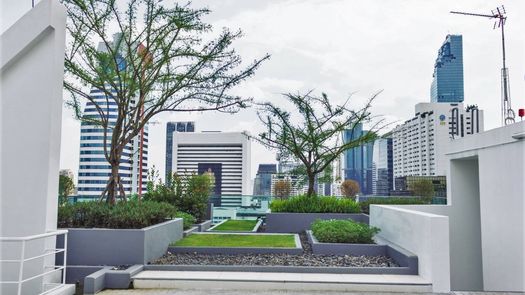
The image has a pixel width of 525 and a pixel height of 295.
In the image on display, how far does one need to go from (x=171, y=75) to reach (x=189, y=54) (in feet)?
2.32

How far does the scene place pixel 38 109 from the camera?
6148mm

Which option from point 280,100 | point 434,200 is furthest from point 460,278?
point 280,100

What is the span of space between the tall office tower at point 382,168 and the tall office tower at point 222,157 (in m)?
54.5

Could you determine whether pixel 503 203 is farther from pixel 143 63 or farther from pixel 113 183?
pixel 143 63

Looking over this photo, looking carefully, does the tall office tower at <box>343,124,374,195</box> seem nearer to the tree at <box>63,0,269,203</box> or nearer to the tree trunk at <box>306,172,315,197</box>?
the tree trunk at <box>306,172,315,197</box>

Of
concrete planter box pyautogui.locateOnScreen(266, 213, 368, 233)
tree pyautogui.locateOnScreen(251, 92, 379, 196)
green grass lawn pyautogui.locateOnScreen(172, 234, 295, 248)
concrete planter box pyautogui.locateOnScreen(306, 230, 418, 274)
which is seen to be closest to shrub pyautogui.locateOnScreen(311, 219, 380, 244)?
concrete planter box pyautogui.locateOnScreen(306, 230, 418, 274)

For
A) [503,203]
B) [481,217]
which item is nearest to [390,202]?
[481,217]

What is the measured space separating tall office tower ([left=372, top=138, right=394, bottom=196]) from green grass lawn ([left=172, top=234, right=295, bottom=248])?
380 feet

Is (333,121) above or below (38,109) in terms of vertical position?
above

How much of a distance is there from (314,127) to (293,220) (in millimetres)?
3569

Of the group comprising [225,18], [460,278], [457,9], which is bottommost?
[460,278]

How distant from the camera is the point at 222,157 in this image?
82875 millimetres

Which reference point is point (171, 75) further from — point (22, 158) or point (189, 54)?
point (22, 158)

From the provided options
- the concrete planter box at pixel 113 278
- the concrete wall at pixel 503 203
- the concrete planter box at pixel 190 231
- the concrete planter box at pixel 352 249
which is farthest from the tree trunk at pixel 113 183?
the concrete wall at pixel 503 203
